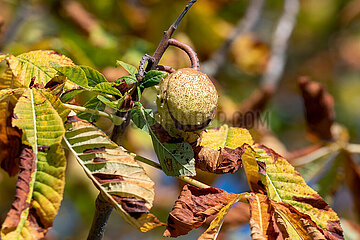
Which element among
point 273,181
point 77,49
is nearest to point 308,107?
point 273,181

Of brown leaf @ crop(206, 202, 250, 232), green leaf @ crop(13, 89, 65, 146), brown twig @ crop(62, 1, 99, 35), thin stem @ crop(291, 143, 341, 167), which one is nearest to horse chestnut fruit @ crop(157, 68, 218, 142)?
green leaf @ crop(13, 89, 65, 146)

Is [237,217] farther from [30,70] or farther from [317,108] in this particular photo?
[30,70]

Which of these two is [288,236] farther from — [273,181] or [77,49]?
[77,49]

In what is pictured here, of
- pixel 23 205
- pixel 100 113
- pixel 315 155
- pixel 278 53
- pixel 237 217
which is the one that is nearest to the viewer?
pixel 23 205

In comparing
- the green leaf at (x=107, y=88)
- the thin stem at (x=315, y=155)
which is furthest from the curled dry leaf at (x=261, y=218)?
the thin stem at (x=315, y=155)

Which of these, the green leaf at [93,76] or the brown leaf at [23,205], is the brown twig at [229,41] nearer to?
the green leaf at [93,76]

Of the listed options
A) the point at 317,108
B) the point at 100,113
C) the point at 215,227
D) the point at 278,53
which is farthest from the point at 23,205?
the point at 278,53
